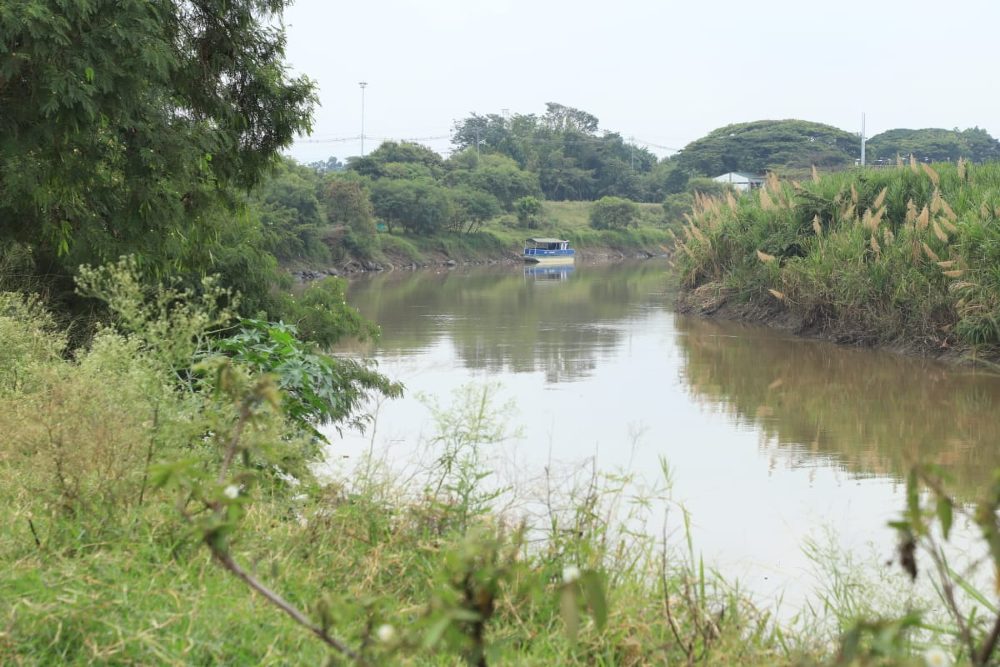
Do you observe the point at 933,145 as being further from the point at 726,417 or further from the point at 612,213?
the point at 726,417

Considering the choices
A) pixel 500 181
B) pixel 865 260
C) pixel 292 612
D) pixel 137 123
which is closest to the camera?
pixel 292 612

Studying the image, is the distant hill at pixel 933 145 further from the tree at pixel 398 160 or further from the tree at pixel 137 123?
the tree at pixel 137 123

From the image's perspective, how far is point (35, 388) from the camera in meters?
4.72

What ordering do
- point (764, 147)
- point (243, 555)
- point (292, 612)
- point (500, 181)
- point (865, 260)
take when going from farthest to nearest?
point (764, 147) < point (500, 181) < point (865, 260) < point (243, 555) < point (292, 612)

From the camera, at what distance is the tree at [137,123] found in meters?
6.64

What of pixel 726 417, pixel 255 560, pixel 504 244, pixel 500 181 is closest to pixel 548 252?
pixel 504 244

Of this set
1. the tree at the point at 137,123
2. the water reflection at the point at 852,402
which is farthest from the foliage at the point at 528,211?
the tree at the point at 137,123

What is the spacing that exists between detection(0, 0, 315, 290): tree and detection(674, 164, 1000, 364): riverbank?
7457mm

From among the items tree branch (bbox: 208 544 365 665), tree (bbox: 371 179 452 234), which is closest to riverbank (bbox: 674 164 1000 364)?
tree branch (bbox: 208 544 365 665)

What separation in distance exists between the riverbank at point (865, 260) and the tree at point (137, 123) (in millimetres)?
7457

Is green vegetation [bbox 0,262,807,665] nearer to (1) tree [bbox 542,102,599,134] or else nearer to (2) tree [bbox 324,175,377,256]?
(2) tree [bbox 324,175,377,256]

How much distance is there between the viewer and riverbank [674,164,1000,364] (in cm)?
1330

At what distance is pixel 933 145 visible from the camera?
73562 mm

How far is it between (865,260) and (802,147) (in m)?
61.0
